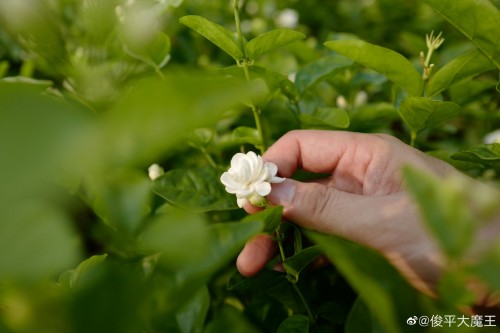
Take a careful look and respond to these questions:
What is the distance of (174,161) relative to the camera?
142cm

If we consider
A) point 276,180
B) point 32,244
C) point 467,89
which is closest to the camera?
point 32,244

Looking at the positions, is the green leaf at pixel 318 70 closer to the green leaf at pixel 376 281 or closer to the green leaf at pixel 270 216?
the green leaf at pixel 270 216

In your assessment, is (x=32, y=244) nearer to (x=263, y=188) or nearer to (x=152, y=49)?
(x=263, y=188)

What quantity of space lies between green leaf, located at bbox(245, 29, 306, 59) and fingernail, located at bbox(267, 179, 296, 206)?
0.27 metres

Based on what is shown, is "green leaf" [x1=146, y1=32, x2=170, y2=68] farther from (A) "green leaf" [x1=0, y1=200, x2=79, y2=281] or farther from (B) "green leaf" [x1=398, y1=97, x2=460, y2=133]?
(A) "green leaf" [x1=0, y1=200, x2=79, y2=281]

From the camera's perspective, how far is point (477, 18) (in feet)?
2.91

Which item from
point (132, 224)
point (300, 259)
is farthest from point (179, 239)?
point (300, 259)

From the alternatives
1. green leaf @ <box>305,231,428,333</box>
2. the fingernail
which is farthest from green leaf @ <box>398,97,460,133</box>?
green leaf @ <box>305,231,428,333</box>

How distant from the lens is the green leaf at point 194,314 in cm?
71

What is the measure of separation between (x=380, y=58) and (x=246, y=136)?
336 mm

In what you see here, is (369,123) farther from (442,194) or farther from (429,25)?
(429,25)

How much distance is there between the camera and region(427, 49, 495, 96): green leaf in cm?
95

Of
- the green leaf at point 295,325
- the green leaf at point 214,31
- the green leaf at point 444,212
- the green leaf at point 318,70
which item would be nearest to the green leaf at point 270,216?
the green leaf at point 295,325

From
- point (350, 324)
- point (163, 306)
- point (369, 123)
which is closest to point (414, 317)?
point (350, 324)
